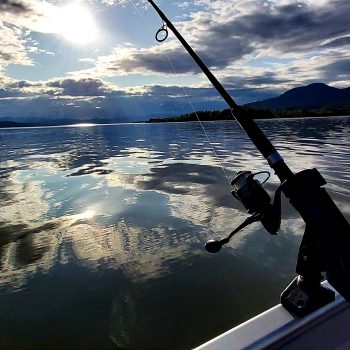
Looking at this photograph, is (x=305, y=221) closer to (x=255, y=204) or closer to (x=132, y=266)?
(x=255, y=204)

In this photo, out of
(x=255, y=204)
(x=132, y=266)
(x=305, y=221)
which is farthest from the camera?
(x=132, y=266)

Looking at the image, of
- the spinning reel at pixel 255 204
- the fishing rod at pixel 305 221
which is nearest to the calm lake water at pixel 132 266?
the fishing rod at pixel 305 221

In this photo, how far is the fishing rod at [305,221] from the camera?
1976mm

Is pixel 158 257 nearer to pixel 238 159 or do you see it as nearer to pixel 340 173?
pixel 340 173

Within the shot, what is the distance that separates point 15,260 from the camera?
5.76 m

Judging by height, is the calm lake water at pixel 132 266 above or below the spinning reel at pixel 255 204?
below

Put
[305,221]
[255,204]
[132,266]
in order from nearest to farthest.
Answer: [305,221] < [255,204] < [132,266]

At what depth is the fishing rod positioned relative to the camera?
1976 millimetres

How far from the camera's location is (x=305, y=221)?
6.77 feet

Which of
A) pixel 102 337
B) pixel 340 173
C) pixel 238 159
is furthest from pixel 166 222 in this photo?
pixel 238 159

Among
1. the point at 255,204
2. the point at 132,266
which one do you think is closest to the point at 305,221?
the point at 255,204

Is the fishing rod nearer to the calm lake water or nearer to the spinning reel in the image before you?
the spinning reel

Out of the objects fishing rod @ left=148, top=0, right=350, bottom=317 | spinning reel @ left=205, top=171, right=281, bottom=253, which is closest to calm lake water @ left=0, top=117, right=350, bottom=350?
fishing rod @ left=148, top=0, right=350, bottom=317

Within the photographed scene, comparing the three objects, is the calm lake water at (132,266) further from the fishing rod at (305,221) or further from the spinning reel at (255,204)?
the spinning reel at (255,204)
